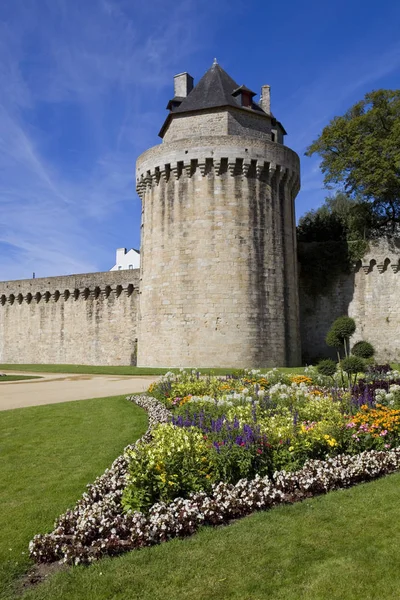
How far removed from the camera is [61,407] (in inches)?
460

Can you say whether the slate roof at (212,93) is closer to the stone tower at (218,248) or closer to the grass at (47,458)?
the stone tower at (218,248)

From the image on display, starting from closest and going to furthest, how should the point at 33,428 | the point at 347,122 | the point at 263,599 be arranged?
the point at 263,599
the point at 33,428
the point at 347,122

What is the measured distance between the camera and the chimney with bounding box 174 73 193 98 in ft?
93.6

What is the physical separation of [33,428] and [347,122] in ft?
75.4

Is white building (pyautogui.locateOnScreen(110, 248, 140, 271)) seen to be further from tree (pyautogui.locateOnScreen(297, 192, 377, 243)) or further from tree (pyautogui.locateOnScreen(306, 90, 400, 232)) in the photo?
tree (pyautogui.locateOnScreen(306, 90, 400, 232))

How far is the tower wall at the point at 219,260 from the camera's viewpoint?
2262 centimetres

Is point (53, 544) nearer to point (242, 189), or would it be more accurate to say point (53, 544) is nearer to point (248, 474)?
point (248, 474)

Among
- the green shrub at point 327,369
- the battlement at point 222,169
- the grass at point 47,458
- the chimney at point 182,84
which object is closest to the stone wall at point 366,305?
the battlement at point 222,169

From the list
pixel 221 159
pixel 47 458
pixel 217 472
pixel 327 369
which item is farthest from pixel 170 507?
pixel 221 159

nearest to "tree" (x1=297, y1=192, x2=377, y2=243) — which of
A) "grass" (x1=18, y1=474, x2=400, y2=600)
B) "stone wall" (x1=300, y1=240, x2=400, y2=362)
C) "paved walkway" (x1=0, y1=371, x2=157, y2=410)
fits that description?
"stone wall" (x1=300, y1=240, x2=400, y2=362)

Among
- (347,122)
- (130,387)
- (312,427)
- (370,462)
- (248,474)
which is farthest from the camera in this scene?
(347,122)

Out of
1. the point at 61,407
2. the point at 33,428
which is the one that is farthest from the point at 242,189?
the point at 33,428

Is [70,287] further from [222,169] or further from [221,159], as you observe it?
[221,159]

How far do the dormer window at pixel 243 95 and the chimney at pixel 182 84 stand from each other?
391 cm
